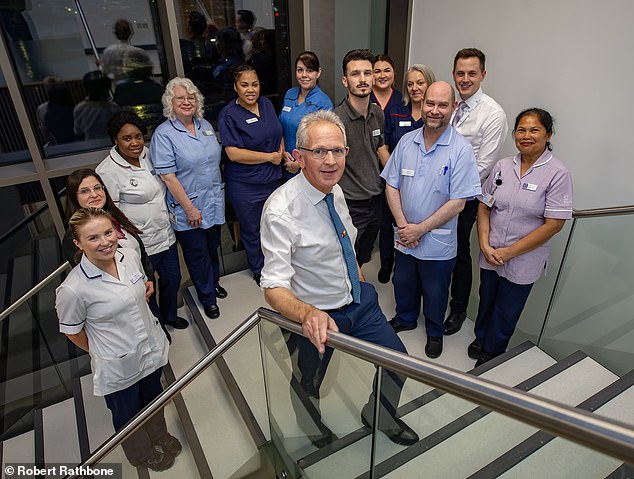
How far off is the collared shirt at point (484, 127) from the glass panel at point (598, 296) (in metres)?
0.72

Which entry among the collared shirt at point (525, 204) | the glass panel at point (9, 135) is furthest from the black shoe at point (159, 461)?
the glass panel at point (9, 135)

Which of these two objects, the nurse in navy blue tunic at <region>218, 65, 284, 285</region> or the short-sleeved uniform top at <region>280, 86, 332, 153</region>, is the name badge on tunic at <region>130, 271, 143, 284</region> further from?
the short-sleeved uniform top at <region>280, 86, 332, 153</region>

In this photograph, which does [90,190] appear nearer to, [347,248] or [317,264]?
[317,264]

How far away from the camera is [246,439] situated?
2730 millimetres

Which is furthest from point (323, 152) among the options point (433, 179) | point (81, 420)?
point (81, 420)

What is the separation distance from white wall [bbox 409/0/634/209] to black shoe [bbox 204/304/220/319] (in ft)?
9.14

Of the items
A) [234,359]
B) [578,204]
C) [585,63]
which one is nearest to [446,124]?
[585,63]

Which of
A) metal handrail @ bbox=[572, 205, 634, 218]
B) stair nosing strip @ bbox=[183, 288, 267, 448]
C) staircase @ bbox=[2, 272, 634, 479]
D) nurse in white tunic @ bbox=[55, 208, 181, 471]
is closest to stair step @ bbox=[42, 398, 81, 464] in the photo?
staircase @ bbox=[2, 272, 634, 479]

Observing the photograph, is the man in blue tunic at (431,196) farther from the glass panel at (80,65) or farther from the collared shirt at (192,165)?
the glass panel at (80,65)

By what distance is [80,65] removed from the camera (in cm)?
Result: 350

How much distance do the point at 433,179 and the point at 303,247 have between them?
1100 millimetres

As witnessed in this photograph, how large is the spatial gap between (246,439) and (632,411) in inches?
90.1

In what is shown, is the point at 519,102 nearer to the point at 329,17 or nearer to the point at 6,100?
the point at 329,17

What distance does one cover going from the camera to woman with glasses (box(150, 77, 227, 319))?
9.85ft
